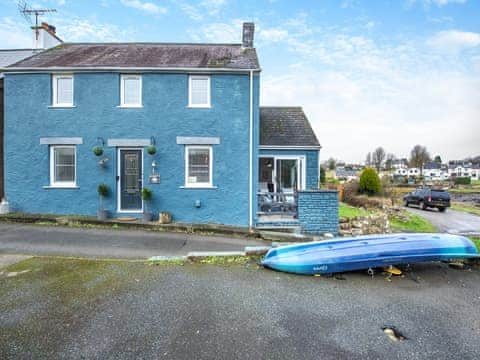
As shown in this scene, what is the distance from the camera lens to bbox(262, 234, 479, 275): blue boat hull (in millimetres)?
5074

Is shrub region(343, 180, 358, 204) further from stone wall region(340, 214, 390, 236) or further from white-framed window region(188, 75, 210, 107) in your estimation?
white-framed window region(188, 75, 210, 107)

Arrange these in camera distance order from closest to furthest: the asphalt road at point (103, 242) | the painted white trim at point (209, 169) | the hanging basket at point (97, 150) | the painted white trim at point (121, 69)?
the asphalt road at point (103, 242) → the hanging basket at point (97, 150) → the painted white trim at point (121, 69) → the painted white trim at point (209, 169)

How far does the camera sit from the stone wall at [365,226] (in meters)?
9.72

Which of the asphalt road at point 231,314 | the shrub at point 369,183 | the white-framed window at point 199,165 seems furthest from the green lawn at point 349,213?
the asphalt road at point 231,314

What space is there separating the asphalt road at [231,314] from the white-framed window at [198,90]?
689cm

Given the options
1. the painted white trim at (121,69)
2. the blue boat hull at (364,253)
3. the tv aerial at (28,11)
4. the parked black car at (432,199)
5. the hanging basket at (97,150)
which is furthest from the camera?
the parked black car at (432,199)

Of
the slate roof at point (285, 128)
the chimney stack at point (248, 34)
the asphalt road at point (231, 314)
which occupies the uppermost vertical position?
the chimney stack at point (248, 34)

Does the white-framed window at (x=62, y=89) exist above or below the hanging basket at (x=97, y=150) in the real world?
above

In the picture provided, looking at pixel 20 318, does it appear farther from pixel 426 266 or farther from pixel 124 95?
pixel 124 95

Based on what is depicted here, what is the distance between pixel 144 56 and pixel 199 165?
5643mm

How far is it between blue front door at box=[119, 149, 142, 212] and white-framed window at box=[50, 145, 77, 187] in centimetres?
198

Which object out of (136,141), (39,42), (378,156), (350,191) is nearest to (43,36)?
(39,42)

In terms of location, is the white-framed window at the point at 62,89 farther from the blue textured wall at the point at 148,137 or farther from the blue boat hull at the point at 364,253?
the blue boat hull at the point at 364,253

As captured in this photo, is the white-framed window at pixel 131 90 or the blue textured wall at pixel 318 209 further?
the white-framed window at pixel 131 90
